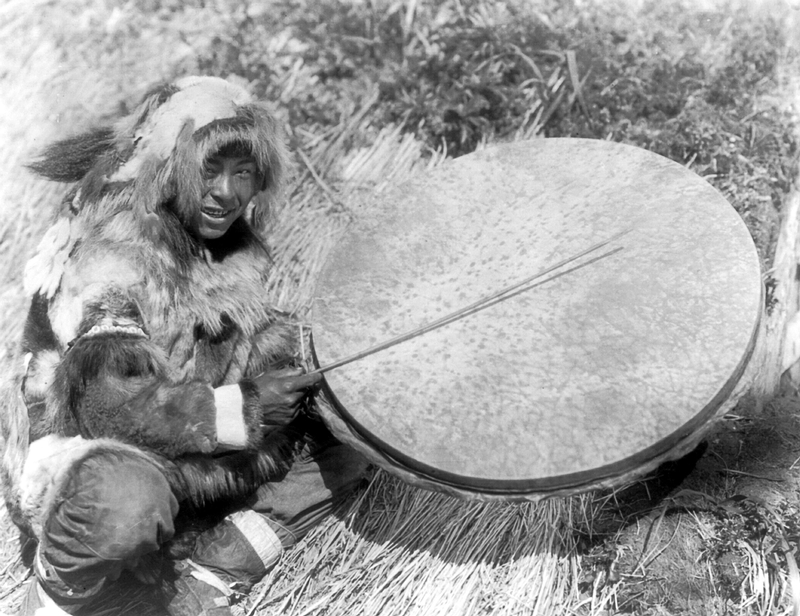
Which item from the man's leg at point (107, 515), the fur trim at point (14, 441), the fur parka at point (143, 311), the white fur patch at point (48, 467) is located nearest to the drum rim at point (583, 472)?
the fur parka at point (143, 311)

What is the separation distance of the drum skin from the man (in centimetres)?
28

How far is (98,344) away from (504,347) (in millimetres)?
988

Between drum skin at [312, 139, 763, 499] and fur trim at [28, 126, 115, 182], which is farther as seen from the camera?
fur trim at [28, 126, 115, 182]

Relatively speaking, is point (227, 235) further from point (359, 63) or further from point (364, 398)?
point (359, 63)

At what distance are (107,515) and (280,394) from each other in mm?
506

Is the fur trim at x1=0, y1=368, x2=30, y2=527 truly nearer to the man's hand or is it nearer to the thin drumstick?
the man's hand

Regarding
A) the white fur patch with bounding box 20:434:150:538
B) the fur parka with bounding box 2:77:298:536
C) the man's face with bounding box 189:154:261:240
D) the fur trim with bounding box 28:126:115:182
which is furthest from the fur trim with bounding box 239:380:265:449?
the fur trim with bounding box 28:126:115:182

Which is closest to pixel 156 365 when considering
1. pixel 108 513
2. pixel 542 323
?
pixel 108 513

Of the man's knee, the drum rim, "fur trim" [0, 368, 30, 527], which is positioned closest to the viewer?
the drum rim

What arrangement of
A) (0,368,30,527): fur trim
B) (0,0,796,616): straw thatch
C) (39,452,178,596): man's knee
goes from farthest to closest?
1. (0,0,796,616): straw thatch
2. (0,368,30,527): fur trim
3. (39,452,178,596): man's knee

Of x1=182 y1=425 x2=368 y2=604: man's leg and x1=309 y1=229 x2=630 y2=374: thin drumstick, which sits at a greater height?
x1=309 y1=229 x2=630 y2=374: thin drumstick

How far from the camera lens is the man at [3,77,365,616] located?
203 centimetres

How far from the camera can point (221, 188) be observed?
2.17m

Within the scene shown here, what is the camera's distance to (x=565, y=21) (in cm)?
380
